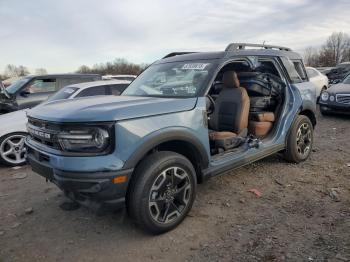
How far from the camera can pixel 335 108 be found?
32.1 feet

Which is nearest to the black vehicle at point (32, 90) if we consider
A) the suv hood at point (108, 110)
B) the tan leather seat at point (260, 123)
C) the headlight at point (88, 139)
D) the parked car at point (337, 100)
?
the suv hood at point (108, 110)

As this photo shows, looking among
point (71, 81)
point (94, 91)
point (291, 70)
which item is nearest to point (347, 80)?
point (291, 70)

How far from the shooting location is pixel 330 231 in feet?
11.5

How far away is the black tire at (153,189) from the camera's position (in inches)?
130

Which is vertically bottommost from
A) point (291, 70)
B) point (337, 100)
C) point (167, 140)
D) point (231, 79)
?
point (337, 100)

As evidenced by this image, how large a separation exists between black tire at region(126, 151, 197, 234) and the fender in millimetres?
141

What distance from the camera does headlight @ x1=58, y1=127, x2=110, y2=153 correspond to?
3.10 m

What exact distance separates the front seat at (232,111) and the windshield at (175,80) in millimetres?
798

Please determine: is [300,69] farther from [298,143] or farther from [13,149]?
[13,149]

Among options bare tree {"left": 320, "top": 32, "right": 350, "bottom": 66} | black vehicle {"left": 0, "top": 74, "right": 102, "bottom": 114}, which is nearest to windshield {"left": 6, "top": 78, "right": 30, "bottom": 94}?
black vehicle {"left": 0, "top": 74, "right": 102, "bottom": 114}

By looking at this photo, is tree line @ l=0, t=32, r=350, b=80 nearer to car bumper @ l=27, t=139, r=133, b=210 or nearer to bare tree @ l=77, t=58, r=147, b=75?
bare tree @ l=77, t=58, r=147, b=75

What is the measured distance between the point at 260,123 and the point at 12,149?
14.3 feet

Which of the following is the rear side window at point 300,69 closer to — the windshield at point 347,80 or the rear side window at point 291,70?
the rear side window at point 291,70

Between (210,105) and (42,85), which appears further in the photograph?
(42,85)
